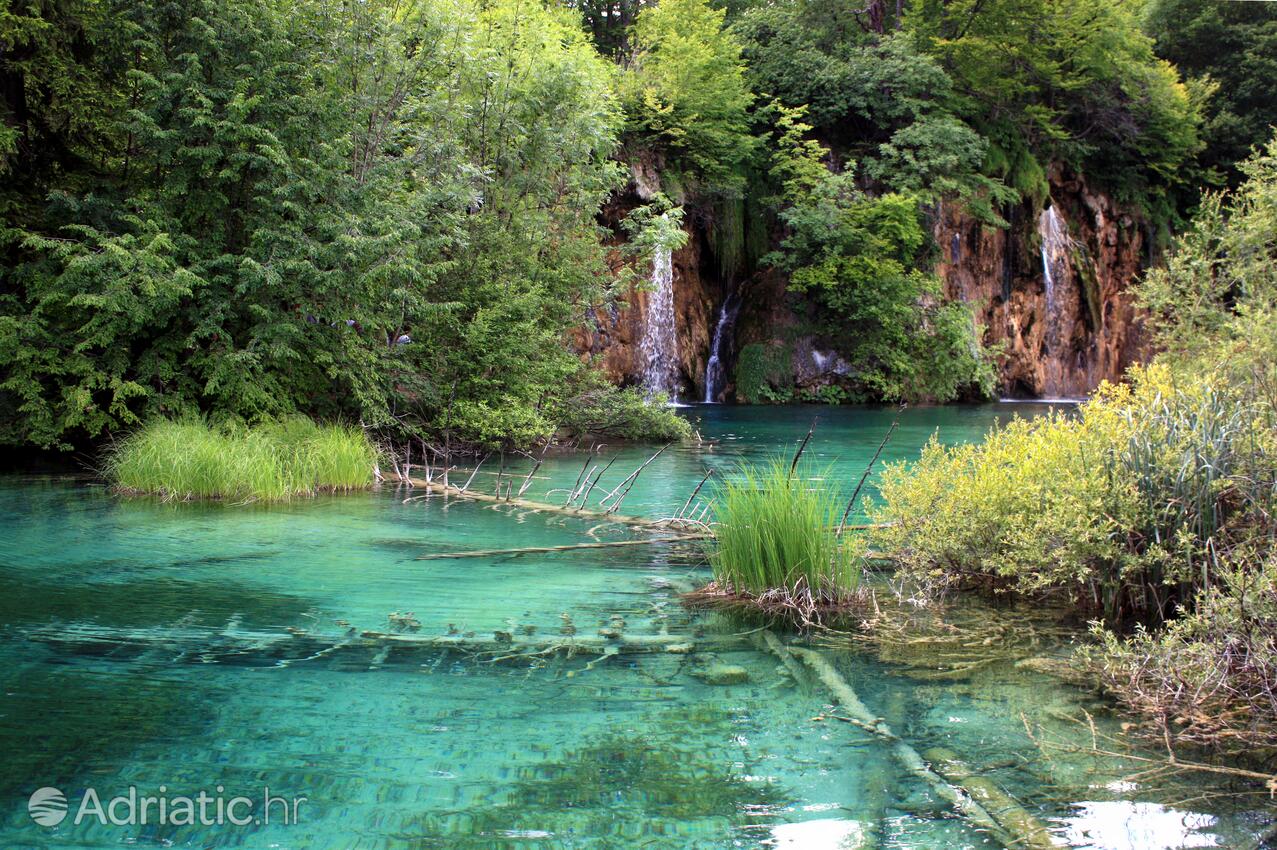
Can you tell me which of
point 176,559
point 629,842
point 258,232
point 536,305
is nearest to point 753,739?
point 629,842

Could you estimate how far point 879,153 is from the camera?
29.4 m

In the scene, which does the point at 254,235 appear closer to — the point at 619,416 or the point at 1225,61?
the point at 619,416

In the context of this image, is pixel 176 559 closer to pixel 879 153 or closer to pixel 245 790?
pixel 245 790

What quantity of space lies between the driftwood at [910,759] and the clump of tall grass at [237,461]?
6815 millimetres

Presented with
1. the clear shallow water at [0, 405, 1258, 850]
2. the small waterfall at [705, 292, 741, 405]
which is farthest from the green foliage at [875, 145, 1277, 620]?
the small waterfall at [705, 292, 741, 405]

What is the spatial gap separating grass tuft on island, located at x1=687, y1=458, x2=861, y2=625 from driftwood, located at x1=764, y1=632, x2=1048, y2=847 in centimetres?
58

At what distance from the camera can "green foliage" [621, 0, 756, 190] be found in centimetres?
2441

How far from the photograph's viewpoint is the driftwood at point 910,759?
3182 millimetres

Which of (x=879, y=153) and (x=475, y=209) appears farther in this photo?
(x=879, y=153)

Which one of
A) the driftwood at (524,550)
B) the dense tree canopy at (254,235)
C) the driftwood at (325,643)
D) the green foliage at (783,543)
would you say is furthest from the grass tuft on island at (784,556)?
the dense tree canopy at (254,235)

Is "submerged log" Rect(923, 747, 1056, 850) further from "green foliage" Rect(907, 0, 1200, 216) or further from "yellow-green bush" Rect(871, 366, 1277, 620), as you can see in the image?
"green foliage" Rect(907, 0, 1200, 216)

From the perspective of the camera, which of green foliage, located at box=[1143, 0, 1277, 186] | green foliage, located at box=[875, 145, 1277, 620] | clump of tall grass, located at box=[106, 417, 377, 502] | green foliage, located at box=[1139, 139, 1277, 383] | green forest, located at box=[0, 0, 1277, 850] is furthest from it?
green foliage, located at box=[1143, 0, 1277, 186]

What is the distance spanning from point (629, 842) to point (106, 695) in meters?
2.64

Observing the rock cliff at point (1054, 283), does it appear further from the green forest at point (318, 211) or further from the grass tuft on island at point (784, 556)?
the grass tuft on island at point (784, 556)
